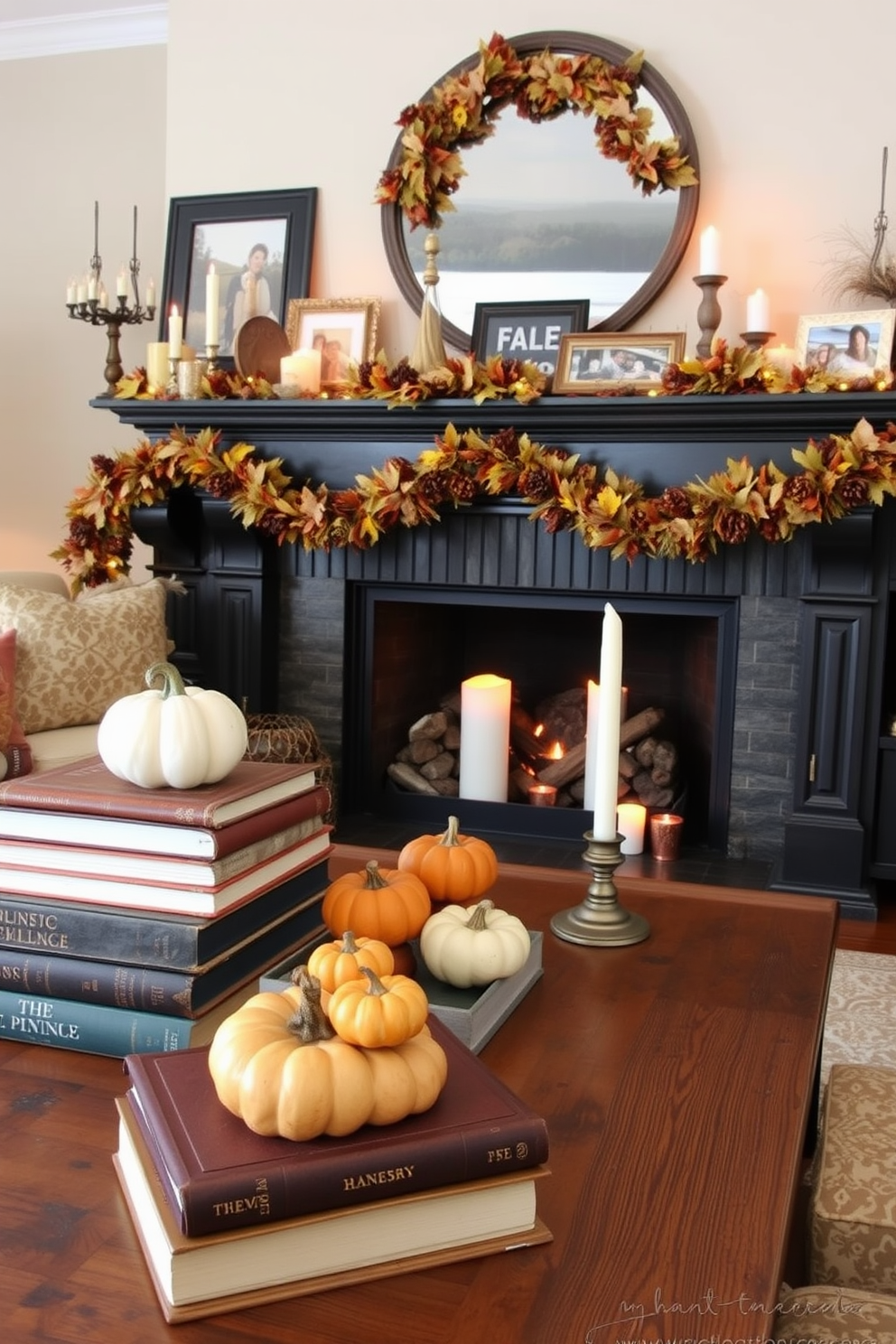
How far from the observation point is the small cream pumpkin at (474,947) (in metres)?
1.09

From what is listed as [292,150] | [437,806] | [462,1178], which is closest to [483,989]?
[462,1178]

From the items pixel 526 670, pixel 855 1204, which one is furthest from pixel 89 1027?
pixel 526 670

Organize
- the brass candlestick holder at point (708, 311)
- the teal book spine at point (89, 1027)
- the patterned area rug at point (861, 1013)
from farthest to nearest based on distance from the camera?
1. the brass candlestick holder at point (708, 311)
2. the patterned area rug at point (861, 1013)
3. the teal book spine at point (89, 1027)

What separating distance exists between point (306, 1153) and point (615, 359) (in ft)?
9.10

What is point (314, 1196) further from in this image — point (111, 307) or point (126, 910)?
point (111, 307)

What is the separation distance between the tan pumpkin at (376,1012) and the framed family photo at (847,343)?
98.7 inches

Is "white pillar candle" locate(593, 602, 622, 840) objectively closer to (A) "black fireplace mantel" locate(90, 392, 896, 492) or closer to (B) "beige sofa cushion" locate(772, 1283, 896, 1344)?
(B) "beige sofa cushion" locate(772, 1283, 896, 1344)

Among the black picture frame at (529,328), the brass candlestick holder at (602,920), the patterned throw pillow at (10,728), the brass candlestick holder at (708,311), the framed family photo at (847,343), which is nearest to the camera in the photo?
the brass candlestick holder at (602,920)

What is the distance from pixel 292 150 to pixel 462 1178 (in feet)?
11.5

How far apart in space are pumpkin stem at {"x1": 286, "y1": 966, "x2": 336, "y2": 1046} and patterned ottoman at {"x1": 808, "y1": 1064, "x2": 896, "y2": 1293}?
612 millimetres

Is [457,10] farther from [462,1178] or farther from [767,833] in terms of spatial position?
[462,1178]

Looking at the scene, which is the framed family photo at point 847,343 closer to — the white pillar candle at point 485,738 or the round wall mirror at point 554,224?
the round wall mirror at point 554,224

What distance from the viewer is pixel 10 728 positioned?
2.71 m

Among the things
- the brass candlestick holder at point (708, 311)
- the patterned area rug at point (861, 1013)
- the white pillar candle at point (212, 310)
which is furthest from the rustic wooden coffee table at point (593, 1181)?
the white pillar candle at point (212, 310)
